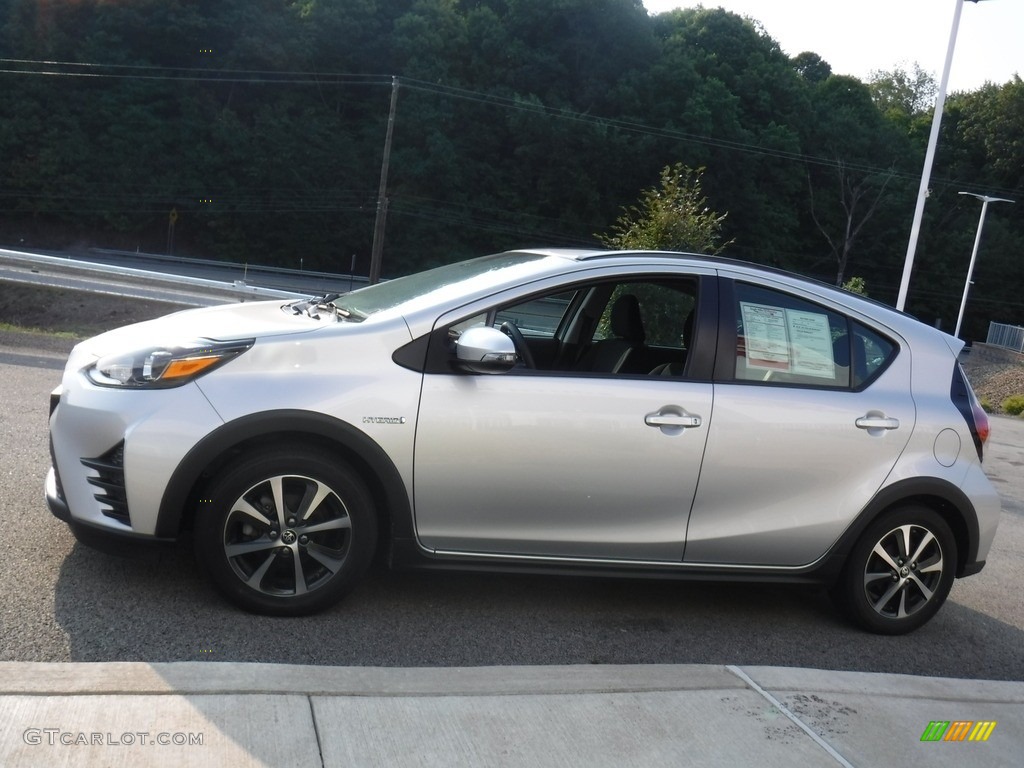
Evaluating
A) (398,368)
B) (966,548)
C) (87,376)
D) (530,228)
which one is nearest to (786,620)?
Answer: (966,548)

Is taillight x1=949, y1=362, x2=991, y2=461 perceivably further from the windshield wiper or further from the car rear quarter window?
the windshield wiper

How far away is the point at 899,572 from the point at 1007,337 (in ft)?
178

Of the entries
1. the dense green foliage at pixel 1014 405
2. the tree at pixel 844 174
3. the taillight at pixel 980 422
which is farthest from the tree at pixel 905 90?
the taillight at pixel 980 422

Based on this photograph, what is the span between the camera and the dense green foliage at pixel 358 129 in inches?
2394

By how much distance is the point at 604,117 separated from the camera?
66.1 meters

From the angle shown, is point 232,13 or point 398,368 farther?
point 232,13

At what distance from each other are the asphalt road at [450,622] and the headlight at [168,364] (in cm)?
77

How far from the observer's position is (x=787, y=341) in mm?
5191

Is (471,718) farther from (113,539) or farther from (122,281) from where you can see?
(122,281)

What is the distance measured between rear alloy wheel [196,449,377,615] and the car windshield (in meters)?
0.81

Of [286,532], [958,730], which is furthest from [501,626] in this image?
[958,730]

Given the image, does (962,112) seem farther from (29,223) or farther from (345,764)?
(345,764)

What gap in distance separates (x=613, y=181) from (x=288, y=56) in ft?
66.3

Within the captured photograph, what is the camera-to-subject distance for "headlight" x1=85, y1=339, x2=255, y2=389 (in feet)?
14.5
